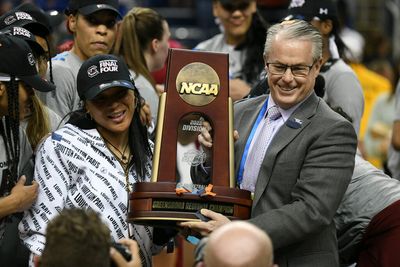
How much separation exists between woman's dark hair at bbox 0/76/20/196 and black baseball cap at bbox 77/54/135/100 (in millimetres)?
322

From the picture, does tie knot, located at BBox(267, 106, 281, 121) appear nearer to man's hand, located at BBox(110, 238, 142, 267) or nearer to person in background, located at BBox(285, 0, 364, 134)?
man's hand, located at BBox(110, 238, 142, 267)

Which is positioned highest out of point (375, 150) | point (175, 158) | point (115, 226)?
point (175, 158)

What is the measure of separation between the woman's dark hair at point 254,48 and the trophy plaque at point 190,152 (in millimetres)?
2309

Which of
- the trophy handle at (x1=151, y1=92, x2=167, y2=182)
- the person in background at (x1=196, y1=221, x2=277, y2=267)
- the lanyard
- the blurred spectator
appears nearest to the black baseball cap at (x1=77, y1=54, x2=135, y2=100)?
the trophy handle at (x1=151, y1=92, x2=167, y2=182)

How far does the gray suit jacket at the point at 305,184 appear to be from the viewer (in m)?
5.05

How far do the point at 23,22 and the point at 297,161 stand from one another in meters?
2.19

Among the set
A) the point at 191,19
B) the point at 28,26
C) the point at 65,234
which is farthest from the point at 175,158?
the point at 191,19

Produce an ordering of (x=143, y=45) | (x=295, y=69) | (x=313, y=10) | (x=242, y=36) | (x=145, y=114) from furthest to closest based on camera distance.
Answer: (x=242, y=36), (x=313, y=10), (x=143, y=45), (x=145, y=114), (x=295, y=69)

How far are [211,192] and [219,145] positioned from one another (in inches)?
10.9

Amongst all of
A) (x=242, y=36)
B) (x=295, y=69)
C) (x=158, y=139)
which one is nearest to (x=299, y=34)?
(x=295, y=69)

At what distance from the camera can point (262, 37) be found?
801cm

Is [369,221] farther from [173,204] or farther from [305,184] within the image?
[173,204]

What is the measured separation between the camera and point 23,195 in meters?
5.30

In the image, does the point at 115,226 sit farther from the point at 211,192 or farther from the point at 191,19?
the point at 191,19
